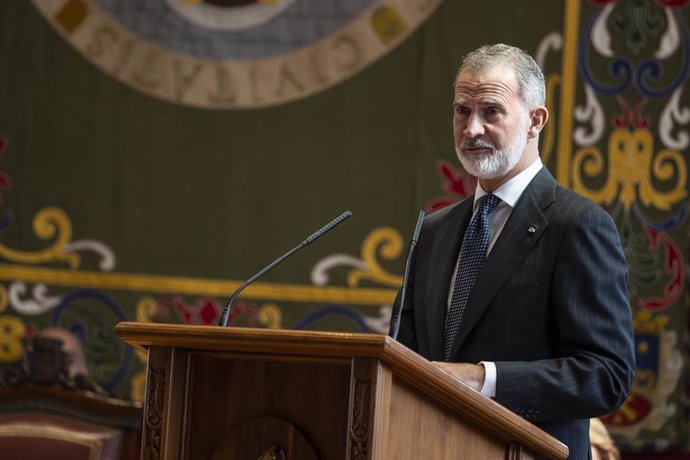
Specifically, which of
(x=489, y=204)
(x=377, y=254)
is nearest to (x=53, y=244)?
(x=377, y=254)

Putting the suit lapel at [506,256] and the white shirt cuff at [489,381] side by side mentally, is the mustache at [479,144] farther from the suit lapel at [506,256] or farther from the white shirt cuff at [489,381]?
the white shirt cuff at [489,381]

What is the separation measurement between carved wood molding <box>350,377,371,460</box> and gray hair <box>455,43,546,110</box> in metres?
1.02

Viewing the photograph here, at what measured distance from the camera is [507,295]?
2.36m

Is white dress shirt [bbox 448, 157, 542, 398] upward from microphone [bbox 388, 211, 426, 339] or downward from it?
upward

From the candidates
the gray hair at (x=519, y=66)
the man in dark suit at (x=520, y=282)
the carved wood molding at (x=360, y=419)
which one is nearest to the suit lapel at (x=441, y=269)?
the man in dark suit at (x=520, y=282)

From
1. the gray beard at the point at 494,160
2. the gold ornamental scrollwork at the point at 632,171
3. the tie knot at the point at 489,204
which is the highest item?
the gold ornamental scrollwork at the point at 632,171

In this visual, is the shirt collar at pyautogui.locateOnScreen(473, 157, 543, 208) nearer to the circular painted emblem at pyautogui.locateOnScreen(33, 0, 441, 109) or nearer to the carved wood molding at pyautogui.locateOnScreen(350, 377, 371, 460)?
the carved wood molding at pyautogui.locateOnScreen(350, 377, 371, 460)

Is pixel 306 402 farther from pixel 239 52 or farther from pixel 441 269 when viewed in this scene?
pixel 239 52

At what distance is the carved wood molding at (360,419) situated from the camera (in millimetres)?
1731

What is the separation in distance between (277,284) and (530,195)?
2045 mm

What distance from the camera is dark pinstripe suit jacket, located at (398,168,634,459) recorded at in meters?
2.21

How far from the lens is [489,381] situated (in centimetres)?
215

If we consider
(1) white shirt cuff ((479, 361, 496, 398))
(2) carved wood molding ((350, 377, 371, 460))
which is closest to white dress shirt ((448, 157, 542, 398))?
(1) white shirt cuff ((479, 361, 496, 398))

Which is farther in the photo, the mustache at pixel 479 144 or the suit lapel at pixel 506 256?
the mustache at pixel 479 144
